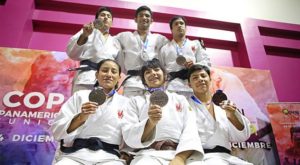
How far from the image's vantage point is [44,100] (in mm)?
3213

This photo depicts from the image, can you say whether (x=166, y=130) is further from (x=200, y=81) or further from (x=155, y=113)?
(x=200, y=81)

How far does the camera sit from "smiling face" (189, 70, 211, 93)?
7.05 feet

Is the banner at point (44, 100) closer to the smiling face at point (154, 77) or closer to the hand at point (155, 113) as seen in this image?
the smiling face at point (154, 77)

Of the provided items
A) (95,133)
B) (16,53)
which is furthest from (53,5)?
(95,133)

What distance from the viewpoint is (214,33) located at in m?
5.23

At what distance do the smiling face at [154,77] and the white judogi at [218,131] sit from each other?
1.29 ft

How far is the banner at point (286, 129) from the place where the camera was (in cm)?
298

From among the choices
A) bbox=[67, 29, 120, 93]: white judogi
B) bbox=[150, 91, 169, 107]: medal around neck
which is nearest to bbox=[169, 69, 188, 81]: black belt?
bbox=[67, 29, 120, 93]: white judogi

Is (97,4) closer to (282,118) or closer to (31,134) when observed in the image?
(31,134)

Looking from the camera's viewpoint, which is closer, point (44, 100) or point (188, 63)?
point (188, 63)

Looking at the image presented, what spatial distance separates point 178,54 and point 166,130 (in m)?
1.26

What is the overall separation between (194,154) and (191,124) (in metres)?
0.25

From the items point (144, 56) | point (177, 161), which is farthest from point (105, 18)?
point (177, 161)

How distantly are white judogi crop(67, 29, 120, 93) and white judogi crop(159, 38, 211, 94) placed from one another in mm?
588
